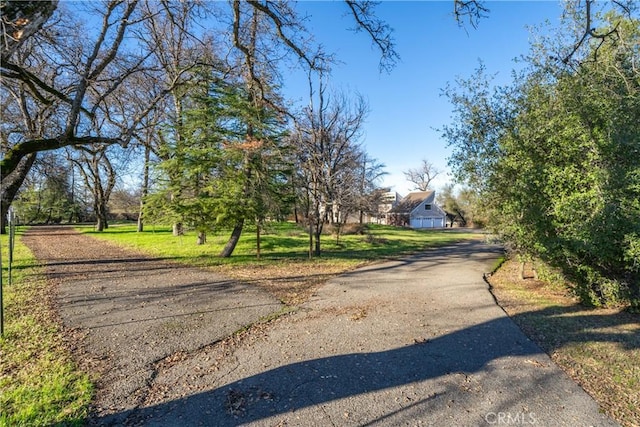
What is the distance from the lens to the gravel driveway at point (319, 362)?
112 inches

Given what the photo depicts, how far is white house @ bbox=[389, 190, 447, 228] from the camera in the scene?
43.9m

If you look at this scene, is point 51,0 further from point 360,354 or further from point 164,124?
point 164,124

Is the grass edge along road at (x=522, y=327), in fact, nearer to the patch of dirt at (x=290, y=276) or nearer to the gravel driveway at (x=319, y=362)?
the patch of dirt at (x=290, y=276)

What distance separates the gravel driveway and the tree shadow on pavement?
0.01 metres

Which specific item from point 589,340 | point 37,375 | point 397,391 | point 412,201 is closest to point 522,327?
point 589,340

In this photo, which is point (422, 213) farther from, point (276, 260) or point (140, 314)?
point (140, 314)

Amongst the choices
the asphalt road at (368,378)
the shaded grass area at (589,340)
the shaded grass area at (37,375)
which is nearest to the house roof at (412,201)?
the shaded grass area at (589,340)

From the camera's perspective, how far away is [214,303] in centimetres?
623

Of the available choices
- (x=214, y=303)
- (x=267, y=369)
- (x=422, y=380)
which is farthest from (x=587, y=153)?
(x=214, y=303)

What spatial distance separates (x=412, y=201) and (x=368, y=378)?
143 ft

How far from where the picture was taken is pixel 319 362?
12.4 feet

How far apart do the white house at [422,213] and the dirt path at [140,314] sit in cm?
3822

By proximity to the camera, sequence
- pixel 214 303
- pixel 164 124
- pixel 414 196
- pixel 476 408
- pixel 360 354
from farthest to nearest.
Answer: pixel 414 196 < pixel 164 124 < pixel 214 303 < pixel 360 354 < pixel 476 408

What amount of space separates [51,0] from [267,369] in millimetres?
4035
